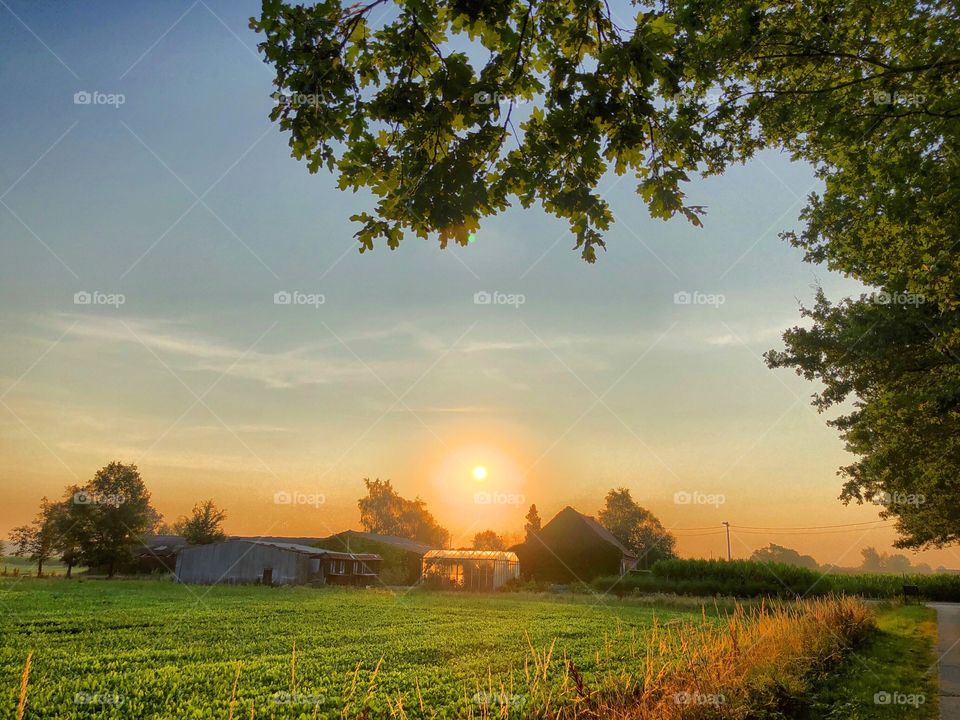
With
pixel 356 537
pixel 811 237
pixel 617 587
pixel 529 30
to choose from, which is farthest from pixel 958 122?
pixel 356 537

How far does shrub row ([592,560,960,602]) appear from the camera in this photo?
43781 mm

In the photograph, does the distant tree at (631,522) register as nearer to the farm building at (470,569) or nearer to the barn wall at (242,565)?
the farm building at (470,569)

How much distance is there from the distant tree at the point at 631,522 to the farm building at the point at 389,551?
46.2 m

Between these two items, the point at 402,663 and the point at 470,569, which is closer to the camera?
the point at 402,663

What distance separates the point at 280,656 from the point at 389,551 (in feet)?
154

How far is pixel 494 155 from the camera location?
17.9 ft

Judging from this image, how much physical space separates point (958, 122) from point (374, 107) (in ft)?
27.8

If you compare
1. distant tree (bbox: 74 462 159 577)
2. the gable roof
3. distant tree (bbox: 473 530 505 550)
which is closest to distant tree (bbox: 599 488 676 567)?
distant tree (bbox: 473 530 505 550)

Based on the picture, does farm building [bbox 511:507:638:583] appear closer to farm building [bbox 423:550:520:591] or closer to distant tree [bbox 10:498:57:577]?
farm building [bbox 423:550:520:591]

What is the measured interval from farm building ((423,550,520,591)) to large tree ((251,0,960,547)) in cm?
3898

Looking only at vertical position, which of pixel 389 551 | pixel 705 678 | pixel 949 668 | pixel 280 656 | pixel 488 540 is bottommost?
pixel 488 540

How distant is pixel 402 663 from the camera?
515 inches

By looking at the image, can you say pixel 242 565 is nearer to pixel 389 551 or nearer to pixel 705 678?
pixel 389 551

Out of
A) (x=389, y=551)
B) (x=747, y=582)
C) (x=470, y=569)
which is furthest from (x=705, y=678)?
(x=389, y=551)
